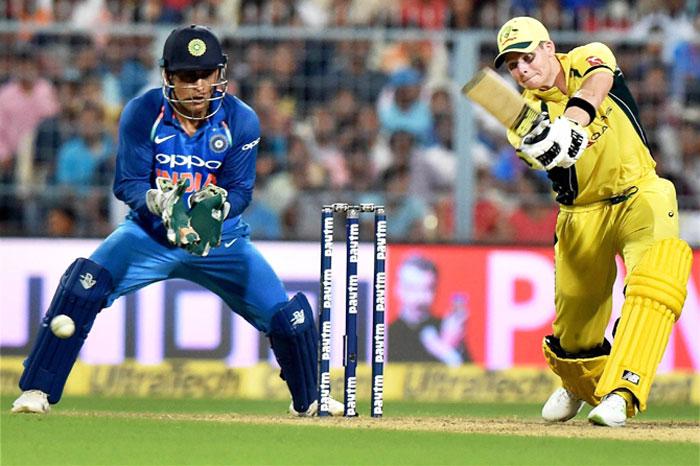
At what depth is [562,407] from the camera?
29.2ft

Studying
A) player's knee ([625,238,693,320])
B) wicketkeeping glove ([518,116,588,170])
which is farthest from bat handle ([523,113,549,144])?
player's knee ([625,238,693,320])

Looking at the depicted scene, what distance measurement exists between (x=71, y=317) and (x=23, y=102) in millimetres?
4915

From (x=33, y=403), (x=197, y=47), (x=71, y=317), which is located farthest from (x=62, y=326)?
(x=197, y=47)

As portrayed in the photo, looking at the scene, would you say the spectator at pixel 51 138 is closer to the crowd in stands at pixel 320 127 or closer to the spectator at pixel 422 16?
the crowd in stands at pixel 320 127

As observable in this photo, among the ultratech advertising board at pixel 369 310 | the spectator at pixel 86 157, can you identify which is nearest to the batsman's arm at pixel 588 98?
the ultratech advertising board at pixel 369 310

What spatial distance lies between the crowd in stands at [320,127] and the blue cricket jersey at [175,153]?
3.69 meters

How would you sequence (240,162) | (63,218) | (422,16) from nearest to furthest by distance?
(240,162), (63,218), (422,16)

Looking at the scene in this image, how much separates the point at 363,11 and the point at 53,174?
3.13 m

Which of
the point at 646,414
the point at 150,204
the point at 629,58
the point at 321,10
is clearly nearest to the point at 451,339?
the point at 646,414

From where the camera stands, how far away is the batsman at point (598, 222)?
7.68 metres

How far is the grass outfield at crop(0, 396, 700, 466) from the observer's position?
657cm

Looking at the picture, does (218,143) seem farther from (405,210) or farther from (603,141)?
(405,210)

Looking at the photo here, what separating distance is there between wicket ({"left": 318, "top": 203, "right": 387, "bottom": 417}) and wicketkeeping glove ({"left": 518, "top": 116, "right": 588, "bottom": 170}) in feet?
3.48

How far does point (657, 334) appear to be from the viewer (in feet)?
25.5
